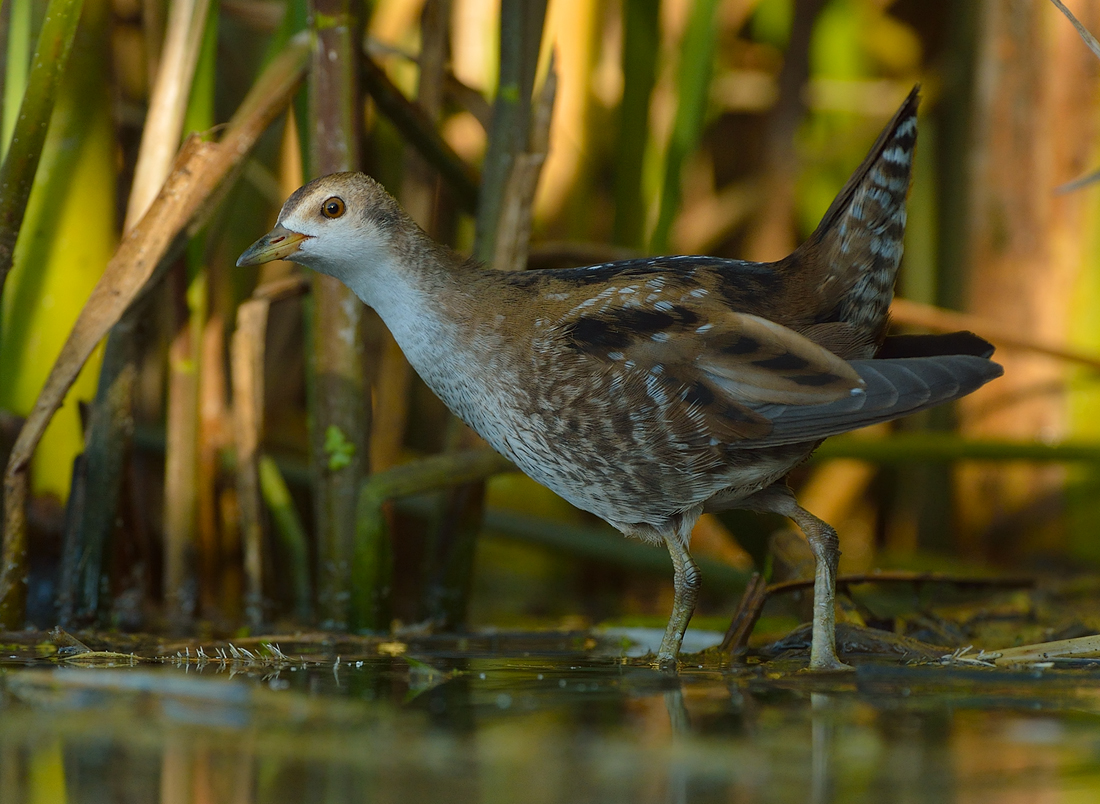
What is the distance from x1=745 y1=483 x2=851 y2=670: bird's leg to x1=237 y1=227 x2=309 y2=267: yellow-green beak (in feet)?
3.97

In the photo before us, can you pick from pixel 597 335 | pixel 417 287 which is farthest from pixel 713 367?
pixel 417 287

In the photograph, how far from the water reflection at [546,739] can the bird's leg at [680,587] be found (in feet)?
1.64

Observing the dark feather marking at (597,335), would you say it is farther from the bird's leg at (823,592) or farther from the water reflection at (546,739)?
the water reflection at (546,739)

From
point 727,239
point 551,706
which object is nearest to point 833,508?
point 727,239

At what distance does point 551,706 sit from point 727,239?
3.93 m

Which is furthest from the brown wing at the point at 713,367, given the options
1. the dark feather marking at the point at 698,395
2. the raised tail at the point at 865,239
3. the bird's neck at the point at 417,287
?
the bird's neck at the point at 417,287

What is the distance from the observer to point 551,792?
122 cm

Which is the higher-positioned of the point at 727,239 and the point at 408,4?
the point at 408,4

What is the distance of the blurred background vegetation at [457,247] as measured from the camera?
2836mm

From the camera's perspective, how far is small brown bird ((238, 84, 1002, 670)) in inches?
89.4

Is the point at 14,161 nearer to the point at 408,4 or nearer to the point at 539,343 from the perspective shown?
the point at 539,343

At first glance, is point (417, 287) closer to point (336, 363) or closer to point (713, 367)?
point (336, 363)

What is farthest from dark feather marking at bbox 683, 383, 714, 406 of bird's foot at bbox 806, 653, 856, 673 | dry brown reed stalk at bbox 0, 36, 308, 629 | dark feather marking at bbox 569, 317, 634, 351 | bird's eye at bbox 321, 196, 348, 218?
dry brown reed stalk at bbox 0, 36, 308, 629

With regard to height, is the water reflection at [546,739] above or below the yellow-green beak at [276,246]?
below
